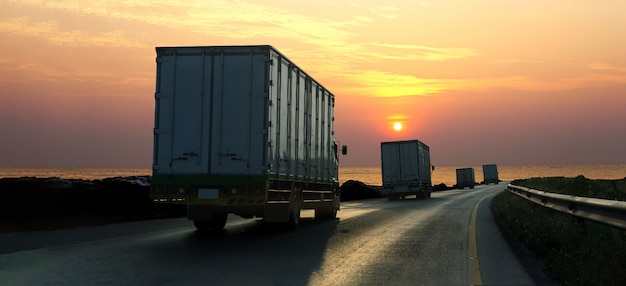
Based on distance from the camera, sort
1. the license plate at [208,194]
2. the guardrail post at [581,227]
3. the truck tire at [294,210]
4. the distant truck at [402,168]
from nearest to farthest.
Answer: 1. the guardrail post at [581,227]
2. the license plate at [208,194]
3. the truck tire at [294,210]
4. the distant truck at [402,168]

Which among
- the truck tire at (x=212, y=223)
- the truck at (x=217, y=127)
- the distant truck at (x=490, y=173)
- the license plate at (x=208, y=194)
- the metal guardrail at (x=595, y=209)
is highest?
the distant truck at (x=490, y=173)

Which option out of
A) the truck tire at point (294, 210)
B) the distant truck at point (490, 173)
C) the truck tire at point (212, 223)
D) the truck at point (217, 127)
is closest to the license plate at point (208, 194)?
the truck at point (217, 127)

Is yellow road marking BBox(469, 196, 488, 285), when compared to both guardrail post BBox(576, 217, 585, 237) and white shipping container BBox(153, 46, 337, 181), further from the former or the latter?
white shipping container BBox(153, 46, 337, 181)

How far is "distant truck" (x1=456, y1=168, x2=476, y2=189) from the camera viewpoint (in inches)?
3533

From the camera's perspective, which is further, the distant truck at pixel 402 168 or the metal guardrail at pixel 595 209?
the distant truck at pixel 402 168

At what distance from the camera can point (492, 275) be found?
795 cm

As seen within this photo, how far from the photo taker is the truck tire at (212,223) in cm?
1466

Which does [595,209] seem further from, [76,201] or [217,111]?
[76,201]

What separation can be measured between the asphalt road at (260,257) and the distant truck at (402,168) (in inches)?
1091

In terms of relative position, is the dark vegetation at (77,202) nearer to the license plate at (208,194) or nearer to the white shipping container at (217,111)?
the white shipping container at (217,111)

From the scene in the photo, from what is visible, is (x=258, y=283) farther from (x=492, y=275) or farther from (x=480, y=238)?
(x=480, y=238)

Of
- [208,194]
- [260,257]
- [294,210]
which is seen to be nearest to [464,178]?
[294,210]

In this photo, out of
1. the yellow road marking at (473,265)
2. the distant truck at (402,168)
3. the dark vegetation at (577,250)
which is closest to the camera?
the dark vegetation at (577,250)

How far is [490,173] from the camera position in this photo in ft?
371
